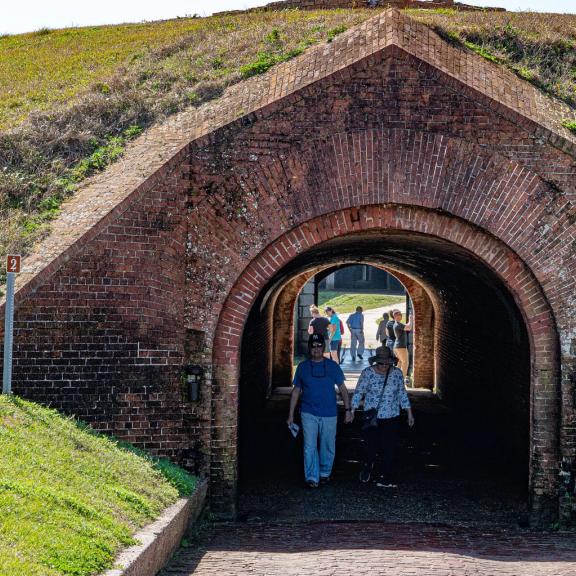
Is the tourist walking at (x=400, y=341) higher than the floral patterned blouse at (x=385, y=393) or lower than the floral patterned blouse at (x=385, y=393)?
higher

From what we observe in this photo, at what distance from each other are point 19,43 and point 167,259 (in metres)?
13.5

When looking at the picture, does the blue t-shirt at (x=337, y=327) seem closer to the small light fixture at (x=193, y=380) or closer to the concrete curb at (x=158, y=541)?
the small light fixture at (x=193, y=380)

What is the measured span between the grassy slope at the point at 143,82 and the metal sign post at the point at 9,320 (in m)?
1.57

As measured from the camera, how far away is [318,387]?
1195 cm

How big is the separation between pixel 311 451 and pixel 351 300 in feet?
133

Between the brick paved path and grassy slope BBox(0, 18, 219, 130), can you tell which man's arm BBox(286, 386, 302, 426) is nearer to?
the brick paved path

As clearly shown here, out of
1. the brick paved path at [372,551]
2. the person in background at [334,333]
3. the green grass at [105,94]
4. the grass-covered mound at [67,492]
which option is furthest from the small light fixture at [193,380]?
the person in background at [334,333]

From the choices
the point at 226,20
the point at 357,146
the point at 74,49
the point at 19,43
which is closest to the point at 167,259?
the point at 357,146

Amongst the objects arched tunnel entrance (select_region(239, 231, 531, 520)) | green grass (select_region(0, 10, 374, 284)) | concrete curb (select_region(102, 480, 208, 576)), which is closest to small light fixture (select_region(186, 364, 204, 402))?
concrete curb (select_region(102, 480, 208, 576))

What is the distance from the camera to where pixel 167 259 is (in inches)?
415

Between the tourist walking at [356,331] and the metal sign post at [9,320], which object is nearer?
the metal sign post at [9,320]

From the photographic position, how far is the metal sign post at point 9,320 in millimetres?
9438

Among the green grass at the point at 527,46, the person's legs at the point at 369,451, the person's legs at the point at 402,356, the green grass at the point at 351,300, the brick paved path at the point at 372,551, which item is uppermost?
the green grass at the point at 527,46

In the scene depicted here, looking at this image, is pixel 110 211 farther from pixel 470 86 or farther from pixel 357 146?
pixel 470 86
